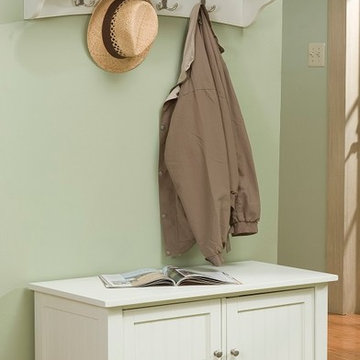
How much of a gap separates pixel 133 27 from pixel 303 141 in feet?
7.36

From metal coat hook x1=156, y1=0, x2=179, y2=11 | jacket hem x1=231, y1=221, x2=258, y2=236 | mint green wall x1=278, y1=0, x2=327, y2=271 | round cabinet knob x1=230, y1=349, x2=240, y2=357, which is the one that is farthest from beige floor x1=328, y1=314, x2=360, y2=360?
metal coat hook x1=156, y1=0, x2=179, y2=11

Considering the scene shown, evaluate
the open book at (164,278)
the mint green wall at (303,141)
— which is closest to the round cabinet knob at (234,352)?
the open book at (164,278)

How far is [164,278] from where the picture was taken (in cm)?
261

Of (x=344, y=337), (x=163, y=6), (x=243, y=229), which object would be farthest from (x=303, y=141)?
(x=163, y=6)

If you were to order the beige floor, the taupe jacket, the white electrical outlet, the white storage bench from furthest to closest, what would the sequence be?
the white electrical outlet, the beige floor, the taupe jacket, the white storage bench

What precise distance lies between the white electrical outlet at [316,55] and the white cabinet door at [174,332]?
238 centimetres

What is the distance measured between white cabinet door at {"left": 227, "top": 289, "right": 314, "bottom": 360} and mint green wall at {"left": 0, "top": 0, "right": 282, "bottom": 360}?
43cm

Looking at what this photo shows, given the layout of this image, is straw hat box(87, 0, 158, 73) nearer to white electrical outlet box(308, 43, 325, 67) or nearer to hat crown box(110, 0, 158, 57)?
hat crown box(110, 0, 158, 57)

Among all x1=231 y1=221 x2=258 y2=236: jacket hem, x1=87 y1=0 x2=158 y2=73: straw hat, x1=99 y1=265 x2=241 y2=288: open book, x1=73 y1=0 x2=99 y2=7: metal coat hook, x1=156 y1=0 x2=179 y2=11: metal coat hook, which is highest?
x1=156 y1=0 x2=179 y2=11: metal coat hook

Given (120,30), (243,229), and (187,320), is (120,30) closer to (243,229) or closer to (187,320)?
(243,229)

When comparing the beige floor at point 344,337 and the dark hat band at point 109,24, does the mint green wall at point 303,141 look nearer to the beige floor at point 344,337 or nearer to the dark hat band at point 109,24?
the beige floor at point 344,337

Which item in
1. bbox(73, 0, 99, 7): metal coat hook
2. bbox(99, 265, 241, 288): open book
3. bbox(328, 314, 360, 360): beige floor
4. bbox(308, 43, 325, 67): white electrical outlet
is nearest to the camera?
bbox(99, 265, 241, 288): open book

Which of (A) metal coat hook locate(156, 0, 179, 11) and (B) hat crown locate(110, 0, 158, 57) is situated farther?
(A) metal coat hook locate(156, 0, 179, 11)

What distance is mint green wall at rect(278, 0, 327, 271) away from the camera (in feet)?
15.3
